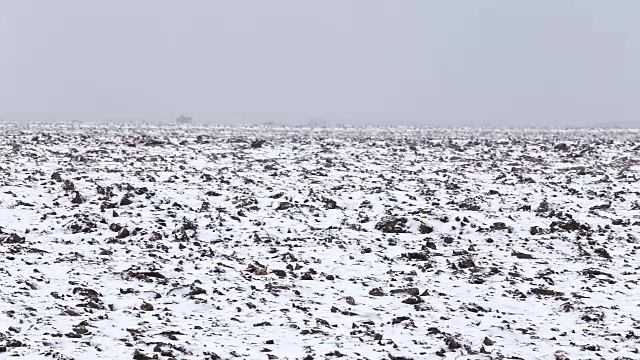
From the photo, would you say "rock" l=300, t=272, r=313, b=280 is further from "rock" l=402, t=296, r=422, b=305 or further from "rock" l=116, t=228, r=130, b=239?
"rock" l=116, t=228, r=130, b=239

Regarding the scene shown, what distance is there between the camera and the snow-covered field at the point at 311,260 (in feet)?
36.8

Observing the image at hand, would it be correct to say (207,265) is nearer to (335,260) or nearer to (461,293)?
(335,260)

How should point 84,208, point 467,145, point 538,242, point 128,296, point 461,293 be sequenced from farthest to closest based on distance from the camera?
Answer: point 467,145 → point 84,208 → point 538,242 → point 461,293 → point 128,296

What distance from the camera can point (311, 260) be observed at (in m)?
15.4

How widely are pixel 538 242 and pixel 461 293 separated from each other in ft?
13.6

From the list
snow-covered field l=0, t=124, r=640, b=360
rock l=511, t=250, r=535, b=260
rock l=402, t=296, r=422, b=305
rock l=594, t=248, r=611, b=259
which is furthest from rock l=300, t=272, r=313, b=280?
rock l=594, t=248, r=611, b=259

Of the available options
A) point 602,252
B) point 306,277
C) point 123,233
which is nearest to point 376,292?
point 306,277

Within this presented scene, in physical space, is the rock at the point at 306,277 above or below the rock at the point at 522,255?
below

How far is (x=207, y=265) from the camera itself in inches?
578

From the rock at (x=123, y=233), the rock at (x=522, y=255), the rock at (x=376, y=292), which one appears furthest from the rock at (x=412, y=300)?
the rock at (x=123, y=233)

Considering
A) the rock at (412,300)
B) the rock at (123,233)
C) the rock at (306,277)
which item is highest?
the rock at (123,233)

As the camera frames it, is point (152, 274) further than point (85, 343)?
Yes

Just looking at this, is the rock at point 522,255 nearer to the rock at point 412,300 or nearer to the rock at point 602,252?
the rock at point 602,252

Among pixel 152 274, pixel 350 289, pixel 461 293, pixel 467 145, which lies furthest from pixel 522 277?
pixel 467 145
